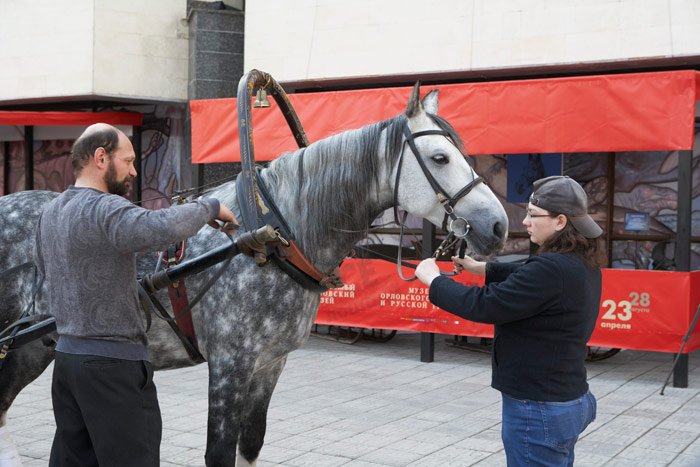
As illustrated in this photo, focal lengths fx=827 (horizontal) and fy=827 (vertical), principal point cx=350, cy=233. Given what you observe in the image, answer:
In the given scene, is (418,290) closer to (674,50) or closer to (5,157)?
(674,50)

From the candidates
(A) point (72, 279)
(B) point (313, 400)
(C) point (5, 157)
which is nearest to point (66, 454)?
(A) point (72, 279)

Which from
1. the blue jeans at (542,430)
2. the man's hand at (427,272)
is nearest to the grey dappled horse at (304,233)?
the man's hand at (427,272)

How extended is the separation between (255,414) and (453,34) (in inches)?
263

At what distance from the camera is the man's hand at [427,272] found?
10.5 ft

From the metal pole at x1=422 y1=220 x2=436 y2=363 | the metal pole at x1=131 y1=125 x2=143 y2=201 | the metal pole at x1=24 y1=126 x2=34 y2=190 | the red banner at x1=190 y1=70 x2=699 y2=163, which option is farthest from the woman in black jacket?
the metal pole at x1=24 y1=126 x2=34 y2=190

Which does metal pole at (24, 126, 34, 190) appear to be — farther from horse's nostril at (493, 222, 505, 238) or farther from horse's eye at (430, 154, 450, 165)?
horse's nostril at (493, 222, 505, 238)

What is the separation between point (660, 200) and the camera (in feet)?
33.0

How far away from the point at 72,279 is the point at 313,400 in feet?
15.3

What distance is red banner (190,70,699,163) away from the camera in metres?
7.41

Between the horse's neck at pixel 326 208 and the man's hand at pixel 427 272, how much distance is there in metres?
0.49

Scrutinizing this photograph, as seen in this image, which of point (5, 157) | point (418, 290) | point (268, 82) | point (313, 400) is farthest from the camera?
point (5, 157)

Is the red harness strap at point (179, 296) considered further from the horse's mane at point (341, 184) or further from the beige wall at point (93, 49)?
the beige wall at point (93, 49)

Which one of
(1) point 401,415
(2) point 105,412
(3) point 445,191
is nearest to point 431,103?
(3) point 445,191

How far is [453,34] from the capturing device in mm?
9562
